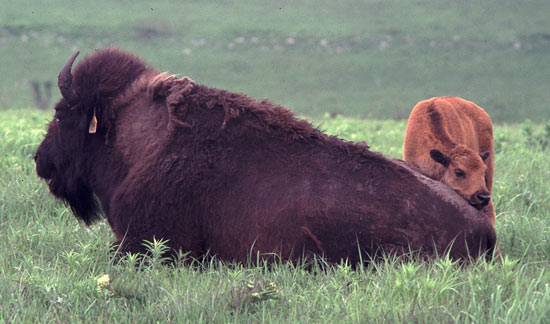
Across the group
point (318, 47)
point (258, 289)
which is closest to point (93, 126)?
point (258, 289)

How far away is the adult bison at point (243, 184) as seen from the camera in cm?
427

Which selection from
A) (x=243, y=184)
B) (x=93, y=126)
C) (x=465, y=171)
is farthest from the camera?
(x=465, y=171)

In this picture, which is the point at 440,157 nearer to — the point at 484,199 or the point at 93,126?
the point at 484,199

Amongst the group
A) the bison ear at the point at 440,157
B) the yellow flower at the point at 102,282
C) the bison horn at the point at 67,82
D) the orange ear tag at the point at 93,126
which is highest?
the bison horn at the point at 67,82

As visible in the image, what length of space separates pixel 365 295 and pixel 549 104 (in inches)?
849

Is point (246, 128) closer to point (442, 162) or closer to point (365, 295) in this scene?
point (365, 295)

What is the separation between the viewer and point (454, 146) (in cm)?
613

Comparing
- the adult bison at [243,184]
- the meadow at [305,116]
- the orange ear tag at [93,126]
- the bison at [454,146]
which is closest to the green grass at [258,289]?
the meadow at [305,116]

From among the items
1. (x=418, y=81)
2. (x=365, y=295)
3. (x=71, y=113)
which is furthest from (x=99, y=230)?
(x=418, y=81)

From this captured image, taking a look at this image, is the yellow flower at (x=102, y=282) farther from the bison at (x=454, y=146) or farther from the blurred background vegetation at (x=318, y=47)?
the blurred background vegetation at (x=318, y=47)

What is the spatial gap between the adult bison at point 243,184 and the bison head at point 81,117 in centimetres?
2

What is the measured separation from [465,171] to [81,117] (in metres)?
3.27

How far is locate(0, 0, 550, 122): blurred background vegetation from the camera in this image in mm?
24500

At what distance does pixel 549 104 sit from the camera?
75.4 ft
